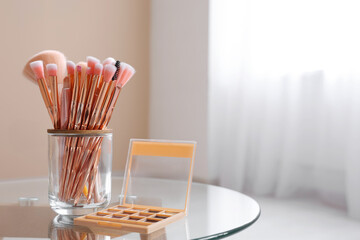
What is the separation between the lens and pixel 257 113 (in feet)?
7.59

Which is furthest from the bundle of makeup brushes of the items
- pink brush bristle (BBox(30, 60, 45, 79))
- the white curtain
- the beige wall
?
the beige wall

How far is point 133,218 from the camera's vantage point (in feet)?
1.85

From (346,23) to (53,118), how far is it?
1.62m

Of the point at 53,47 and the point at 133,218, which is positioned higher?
the point at 53,47

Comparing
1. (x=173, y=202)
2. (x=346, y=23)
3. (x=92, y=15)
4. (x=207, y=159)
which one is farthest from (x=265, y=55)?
(x=173, y=202)

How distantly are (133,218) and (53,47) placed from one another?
2.41 metres

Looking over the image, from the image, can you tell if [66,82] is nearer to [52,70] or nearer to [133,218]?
[52,70]

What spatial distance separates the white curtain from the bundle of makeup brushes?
1.46 m

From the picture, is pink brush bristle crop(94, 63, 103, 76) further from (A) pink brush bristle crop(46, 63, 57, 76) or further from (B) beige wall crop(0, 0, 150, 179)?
(B) beige wall crop(0, 0, 150, 179)

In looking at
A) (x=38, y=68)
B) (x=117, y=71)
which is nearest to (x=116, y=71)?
(x=117, y=71)

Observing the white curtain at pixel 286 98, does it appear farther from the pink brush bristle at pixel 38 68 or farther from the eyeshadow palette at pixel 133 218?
the pink brush bristle at pixel 38 68

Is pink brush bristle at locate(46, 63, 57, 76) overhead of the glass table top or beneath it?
overhead

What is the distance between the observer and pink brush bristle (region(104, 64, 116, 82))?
0.58 m

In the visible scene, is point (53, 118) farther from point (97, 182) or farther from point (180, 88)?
point (180, 88)
